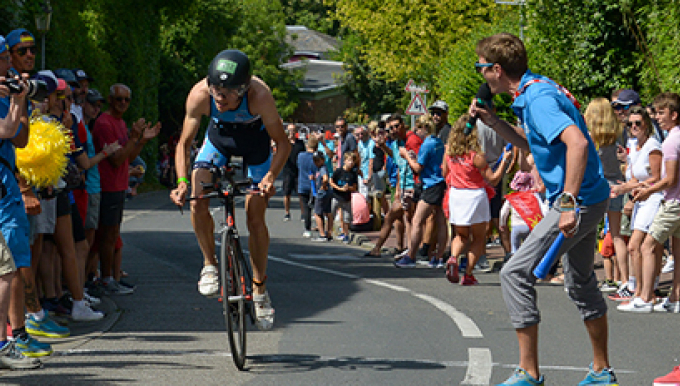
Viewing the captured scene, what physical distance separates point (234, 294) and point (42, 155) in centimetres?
206

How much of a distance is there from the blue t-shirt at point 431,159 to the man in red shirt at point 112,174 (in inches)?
166

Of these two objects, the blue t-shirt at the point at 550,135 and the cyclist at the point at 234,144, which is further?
the cyclist at the point at 234,144

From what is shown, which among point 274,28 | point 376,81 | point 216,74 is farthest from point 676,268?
point 274,28

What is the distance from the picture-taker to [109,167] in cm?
1061

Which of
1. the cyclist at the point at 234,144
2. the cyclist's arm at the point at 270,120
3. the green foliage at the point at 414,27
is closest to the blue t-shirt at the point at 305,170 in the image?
the cyclist at the point at 234,144

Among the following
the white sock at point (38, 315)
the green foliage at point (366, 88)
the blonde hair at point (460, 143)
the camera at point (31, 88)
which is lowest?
the green foliage at point (366, 88)

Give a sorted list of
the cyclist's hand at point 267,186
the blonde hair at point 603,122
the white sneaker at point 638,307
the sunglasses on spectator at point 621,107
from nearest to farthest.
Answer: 1. the cyclist's hand at point 267,186
2. the white sneaker at point 638,307
3. the blonde hair at point 603,122
4. the sunglasses on spectator at point 621,107

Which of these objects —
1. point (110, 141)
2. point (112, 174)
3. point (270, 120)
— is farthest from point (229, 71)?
point (112, 174)

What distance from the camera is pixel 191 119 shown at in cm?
707

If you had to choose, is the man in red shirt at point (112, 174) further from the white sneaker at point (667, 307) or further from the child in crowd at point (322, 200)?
the child in crowd at point (322, 200)

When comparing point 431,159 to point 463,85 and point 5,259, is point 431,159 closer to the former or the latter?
point 463,85

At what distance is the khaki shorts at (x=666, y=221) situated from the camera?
9789mm

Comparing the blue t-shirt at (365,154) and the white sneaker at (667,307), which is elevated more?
the blue t-shirt at (365,154)

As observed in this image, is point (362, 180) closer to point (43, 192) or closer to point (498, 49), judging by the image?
point (43, 192)
